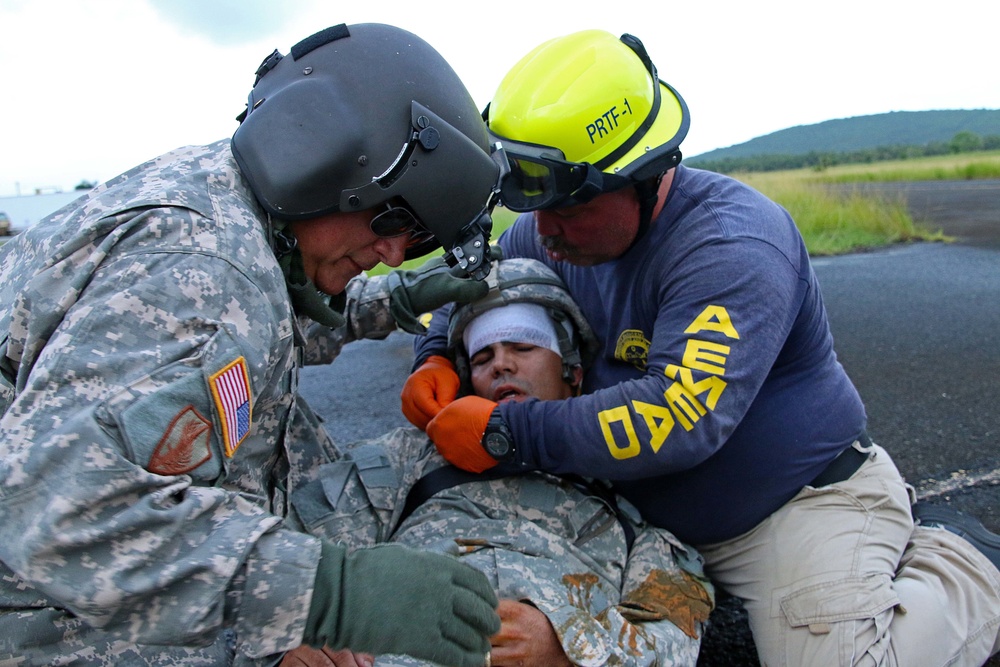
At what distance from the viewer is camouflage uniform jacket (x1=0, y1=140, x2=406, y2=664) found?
49.9 inches

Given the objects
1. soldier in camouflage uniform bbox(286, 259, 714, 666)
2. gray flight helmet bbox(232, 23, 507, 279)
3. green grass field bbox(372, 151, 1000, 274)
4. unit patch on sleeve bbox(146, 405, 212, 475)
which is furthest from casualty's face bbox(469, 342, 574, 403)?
green grass field bbox(372, 151, 1000, 274)

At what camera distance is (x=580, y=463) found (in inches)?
95.3

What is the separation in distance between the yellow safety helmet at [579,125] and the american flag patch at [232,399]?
4.28ft

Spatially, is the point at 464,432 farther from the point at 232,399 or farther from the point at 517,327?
the point at 232,399

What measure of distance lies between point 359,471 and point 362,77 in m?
1.39

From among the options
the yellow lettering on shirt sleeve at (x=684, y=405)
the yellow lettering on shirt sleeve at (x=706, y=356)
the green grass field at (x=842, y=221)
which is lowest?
the green grass field at (x=842, y=221)

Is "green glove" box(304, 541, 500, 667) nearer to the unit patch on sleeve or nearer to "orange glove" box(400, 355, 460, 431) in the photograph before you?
the unit patch on sleeve

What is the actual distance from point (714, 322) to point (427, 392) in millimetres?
1086

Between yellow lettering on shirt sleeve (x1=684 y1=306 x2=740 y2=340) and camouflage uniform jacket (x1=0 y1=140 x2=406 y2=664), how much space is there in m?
1.18

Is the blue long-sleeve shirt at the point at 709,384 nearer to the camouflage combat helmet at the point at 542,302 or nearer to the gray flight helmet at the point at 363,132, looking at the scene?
the camouflage combat helmet at the point at 542,302

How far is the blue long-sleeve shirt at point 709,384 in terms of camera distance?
230 centimetres

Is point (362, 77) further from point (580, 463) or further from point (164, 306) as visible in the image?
point (580, 463)

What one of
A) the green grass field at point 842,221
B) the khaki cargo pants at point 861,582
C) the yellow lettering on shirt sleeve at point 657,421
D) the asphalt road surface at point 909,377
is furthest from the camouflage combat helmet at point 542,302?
the green grass field at point 842,221

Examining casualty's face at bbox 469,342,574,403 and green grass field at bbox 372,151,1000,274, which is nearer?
casualty's face at bbox 469,342,574,403
